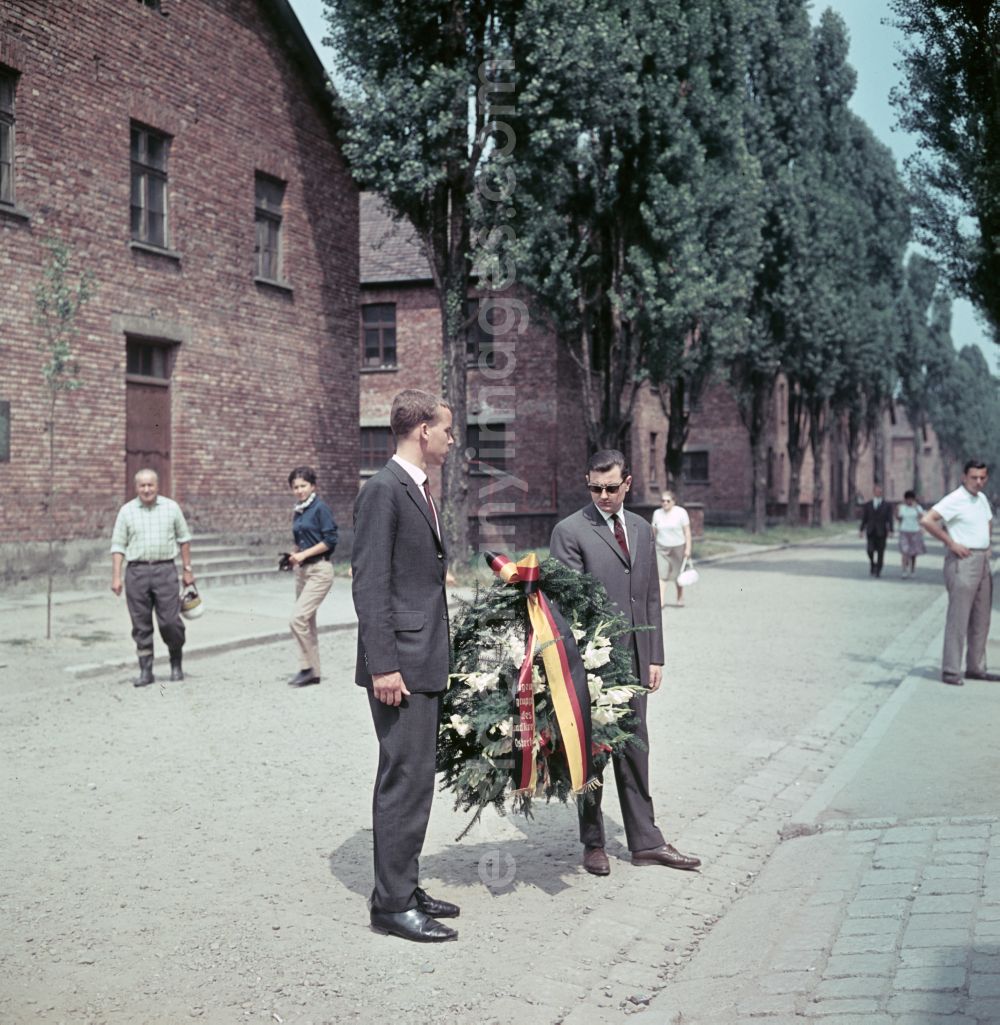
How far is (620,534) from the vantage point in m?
5.15

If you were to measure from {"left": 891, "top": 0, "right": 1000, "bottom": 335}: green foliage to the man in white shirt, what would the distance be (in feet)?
16.5

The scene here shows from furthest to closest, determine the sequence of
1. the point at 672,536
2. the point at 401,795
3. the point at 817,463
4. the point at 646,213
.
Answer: the point at 817,463 < the point at 646,213 < the point at 672,536 < the point at 401,795

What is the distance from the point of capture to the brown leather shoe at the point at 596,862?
16.1 feet

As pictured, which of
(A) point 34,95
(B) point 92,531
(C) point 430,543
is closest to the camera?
(C) point 430,543

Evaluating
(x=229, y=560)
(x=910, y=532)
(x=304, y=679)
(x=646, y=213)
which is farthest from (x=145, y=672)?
(x=910, y=532)

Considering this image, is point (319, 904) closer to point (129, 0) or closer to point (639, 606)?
point (639, 606)

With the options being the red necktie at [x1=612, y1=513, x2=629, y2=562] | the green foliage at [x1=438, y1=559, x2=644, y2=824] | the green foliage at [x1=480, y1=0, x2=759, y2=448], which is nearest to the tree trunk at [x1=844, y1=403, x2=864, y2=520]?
the green foliage at [x1=480, y1=0, x2=759, y2=448]

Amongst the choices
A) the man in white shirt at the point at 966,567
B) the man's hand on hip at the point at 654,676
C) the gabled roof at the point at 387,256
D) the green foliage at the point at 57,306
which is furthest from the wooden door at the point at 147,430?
the gabled roof at the point at 387,256

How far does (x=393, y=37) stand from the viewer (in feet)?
63.5

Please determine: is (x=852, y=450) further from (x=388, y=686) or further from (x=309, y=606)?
(x=388, y=686)

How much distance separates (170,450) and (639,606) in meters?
15.5

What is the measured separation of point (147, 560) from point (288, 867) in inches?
218

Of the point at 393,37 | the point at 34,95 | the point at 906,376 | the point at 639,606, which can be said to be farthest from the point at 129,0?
the point at 906,376

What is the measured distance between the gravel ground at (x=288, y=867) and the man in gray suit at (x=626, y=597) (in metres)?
0.12
